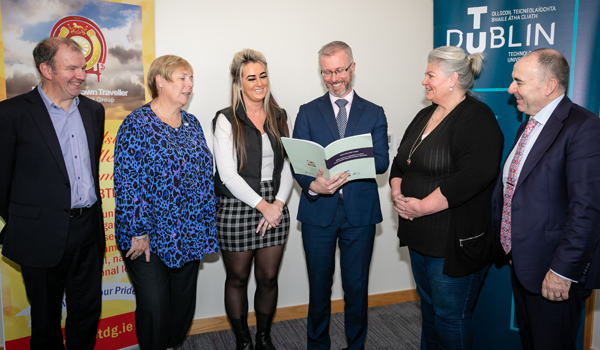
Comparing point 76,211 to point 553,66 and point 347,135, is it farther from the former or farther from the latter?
point 553,66

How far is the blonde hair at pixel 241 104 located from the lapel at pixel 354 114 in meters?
0.42

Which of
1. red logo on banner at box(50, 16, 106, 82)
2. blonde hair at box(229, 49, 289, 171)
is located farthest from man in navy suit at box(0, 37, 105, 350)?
blonde hair at box(229, 49, 289, 171)

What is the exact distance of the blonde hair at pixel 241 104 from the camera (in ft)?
7.46

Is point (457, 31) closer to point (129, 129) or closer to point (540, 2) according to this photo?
point (540, 2)

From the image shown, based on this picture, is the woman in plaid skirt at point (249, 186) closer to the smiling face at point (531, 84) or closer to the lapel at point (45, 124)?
the lapel at point (45, 124)

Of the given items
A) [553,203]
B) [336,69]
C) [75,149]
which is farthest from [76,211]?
[553,203]

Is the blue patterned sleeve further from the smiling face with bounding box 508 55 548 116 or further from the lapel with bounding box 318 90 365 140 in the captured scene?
the smiling face with bounding box 508 55 548 116

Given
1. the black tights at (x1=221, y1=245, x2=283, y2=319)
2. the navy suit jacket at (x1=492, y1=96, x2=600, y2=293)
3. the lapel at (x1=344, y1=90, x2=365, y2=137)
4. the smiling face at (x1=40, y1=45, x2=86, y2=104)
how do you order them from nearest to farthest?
1. the navy suit jacket at (x1=492, y1=96, x2=600, y2=293)
2. the smiling face at (x1=40, y1=45, x2=86, y2=104)
3. the lapel at (x1=344, y1=90, x2=365, y2=137)
4. the black tights at (x1=221, y1=245, x2=283, y2=319)

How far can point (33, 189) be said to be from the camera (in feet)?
6.35

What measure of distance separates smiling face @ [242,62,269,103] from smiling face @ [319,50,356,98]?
37 centimetres

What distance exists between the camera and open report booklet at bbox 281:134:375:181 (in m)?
1.88

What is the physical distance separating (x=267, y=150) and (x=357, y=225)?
0.70 metres

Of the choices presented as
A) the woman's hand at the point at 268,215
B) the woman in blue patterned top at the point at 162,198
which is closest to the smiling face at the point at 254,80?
the woman in blue patterned top at the point at 162,198

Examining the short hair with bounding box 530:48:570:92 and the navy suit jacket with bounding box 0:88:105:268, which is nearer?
the short hair with bounding box 530:48:570:92
